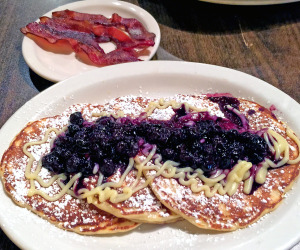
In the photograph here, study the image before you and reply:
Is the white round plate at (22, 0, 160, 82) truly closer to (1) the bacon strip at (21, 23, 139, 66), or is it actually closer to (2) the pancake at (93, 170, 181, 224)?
(1) the bacon strip at (21, 23, 139, 66)

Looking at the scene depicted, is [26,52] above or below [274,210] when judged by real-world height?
below

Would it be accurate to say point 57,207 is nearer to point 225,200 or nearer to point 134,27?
point 225,200

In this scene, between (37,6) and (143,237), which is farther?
(37,6)

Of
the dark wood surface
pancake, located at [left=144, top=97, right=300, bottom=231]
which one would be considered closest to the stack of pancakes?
pancake, located at [left=144, top=97, right=300, bottom=231]

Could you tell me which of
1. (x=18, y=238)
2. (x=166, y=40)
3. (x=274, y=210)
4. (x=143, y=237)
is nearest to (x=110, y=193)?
(x=143, y=237)

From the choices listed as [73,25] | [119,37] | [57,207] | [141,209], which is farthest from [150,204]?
[73,25]

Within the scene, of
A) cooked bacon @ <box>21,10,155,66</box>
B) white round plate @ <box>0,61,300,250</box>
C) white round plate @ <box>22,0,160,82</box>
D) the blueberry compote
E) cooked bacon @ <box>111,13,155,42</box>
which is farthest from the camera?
cooked bacon @ <box>111,13,155,42</box>

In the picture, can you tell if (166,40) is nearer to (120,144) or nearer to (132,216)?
(120,144)
